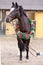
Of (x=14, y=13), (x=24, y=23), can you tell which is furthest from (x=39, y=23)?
(x=14, y=13)

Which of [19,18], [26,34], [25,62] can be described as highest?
[19,18]

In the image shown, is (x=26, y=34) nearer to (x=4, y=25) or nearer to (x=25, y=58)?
(x=25, y=58)

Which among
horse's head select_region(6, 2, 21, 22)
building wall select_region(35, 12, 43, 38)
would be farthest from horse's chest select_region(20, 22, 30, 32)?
building wall select_region(35, 12, 43, 38)

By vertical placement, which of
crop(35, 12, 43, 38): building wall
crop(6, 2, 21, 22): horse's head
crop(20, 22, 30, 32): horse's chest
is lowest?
crop(35, 12, 43, 38): building wall

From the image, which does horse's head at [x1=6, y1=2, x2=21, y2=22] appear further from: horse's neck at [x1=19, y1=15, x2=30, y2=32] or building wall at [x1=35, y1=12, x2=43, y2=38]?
building wall at [x1=35, y1=12, x2=43, y2=38]

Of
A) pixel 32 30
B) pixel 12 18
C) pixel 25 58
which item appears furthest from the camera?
pixel 25 58

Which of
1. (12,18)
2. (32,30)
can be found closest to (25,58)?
(32,30)

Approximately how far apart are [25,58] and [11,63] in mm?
825

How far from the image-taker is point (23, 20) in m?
7.36

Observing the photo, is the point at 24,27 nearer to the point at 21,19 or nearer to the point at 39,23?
the point at 21,19

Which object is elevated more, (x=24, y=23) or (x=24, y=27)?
(x=24, y=23)

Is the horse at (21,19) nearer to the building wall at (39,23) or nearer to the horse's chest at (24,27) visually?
the horse's chest at (24,27)

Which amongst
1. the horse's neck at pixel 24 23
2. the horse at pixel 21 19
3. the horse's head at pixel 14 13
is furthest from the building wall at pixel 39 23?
the horse's head at pixel 14 13

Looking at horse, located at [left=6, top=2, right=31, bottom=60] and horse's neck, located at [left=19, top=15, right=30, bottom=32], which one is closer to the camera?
horse, located at [left=6, top=2, right=31, bottom=60]
